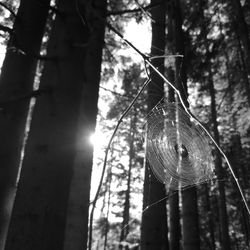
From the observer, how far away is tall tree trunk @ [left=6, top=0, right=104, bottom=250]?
55.1 inches

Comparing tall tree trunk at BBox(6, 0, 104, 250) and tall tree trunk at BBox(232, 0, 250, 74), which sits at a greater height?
tall tree trunk at BBox(232, 0, 250, 74)

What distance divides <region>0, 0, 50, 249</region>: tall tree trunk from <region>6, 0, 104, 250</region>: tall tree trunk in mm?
397

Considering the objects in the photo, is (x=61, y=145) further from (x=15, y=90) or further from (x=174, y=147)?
(x=174, y=147)

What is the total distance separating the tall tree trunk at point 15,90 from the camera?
2246mm

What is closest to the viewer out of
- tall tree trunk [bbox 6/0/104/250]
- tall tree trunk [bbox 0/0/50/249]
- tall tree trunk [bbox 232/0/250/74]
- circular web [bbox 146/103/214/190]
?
tall tree trunk [bbox 6/0/104/250]

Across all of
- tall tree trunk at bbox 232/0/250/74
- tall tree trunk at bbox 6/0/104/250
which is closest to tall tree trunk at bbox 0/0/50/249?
tall tree trunk at bbox 6/0/104/250

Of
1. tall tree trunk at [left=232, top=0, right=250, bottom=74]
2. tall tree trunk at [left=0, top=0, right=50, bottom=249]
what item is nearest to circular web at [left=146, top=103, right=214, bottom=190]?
tall tree trunk at [left=0, top=0, right=50, bottom=249]

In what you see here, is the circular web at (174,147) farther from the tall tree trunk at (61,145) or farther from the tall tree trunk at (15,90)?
the tall tree trunk at (61,145)

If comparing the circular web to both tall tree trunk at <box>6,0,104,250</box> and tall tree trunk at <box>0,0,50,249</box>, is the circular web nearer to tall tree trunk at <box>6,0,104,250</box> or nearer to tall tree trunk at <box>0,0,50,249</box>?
tall tree trunk at <box>0,0,50,249</box>

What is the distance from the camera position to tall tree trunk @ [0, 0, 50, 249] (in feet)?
7.37

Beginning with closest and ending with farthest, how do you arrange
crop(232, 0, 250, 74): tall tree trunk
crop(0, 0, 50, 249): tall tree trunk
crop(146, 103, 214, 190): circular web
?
crop(0, 0, 50, 249): tall tree trunk < crop(146, 103, 214, 190): circular web < crop(232, 0, 250, 74): tall tree trunk

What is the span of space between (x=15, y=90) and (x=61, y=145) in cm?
117

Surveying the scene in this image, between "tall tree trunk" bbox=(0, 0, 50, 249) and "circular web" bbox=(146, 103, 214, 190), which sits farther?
"circular web" bbox=(146, 103, 214, 190)

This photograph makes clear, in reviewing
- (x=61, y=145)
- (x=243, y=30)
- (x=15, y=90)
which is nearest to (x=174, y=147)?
(x=15, y=90)
